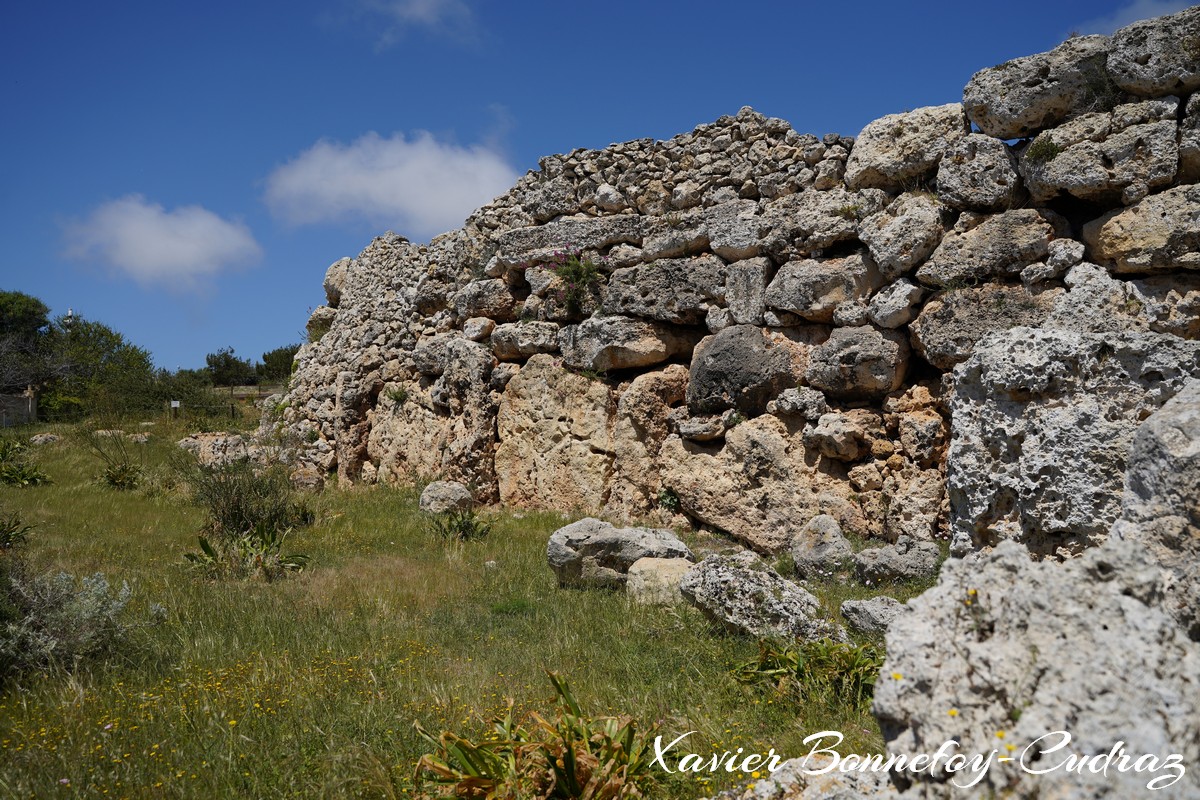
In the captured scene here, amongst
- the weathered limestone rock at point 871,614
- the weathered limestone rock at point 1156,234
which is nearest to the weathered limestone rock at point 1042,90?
the weathered limestone rock at point 1156,234

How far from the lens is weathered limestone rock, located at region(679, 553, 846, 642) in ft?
19.7

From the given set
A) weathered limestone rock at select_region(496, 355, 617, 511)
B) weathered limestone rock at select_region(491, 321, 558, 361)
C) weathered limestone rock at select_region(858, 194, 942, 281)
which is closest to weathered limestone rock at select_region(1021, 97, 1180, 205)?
weathered limestone rock at select_region(858, 194, 942, 281)

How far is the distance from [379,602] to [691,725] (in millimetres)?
3907

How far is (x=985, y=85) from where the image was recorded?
9.15m

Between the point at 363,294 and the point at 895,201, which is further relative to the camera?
the point at 363,294

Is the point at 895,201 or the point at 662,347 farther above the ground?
the point at 895,201

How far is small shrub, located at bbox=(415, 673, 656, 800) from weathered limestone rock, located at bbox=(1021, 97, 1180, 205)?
7560mm

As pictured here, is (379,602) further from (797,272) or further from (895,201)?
(895,201)

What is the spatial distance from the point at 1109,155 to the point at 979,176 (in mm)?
1261

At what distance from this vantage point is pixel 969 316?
8.81m

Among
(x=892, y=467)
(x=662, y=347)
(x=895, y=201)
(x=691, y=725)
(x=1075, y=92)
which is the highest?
(x=1075, y=92)

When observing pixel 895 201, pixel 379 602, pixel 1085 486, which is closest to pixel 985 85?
pixel 895 201

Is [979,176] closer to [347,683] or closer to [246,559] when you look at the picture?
[347,683]

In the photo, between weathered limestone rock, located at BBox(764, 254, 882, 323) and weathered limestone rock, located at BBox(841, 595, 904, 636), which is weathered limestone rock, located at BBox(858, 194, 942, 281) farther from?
weathered limestone rock, located at BBox(841, 595, 904, 636)
